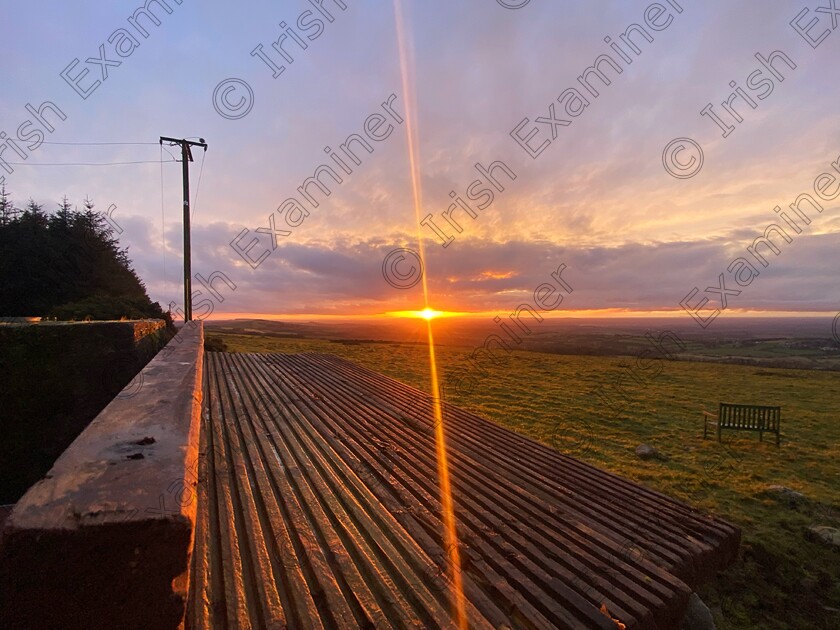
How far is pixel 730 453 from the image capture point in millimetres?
8008

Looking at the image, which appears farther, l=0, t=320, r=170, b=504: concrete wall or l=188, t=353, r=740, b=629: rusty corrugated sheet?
l=0, t=320, r=170, b=504: concrete wall

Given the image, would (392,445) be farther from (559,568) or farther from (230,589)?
(230,589)

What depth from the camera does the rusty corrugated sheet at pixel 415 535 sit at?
6.96 ft

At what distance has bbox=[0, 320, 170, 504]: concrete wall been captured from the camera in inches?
141

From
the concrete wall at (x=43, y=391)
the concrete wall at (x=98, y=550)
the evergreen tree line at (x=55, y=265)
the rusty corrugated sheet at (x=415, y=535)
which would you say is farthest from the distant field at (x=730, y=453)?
the evergreen tree line at (x=55, y=265)

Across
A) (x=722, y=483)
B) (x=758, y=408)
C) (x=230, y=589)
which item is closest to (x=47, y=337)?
(x=230, y=589)

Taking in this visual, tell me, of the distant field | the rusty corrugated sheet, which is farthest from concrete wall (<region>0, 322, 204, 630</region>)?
the distant field

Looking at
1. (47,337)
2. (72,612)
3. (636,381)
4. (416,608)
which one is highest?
(47,337)

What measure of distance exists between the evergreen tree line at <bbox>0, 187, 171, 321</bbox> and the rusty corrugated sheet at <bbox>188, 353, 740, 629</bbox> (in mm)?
8965

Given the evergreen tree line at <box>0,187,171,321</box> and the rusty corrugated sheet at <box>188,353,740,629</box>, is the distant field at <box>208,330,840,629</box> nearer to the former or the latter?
the rusty corrugated sheet at <box>188,353,740,629</box>

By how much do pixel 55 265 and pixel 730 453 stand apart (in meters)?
18.5

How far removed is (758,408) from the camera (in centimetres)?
866

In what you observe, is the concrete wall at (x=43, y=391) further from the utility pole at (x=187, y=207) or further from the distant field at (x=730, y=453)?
the utility pole at (x=187, y=207)

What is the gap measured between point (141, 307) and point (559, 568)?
1297cm
